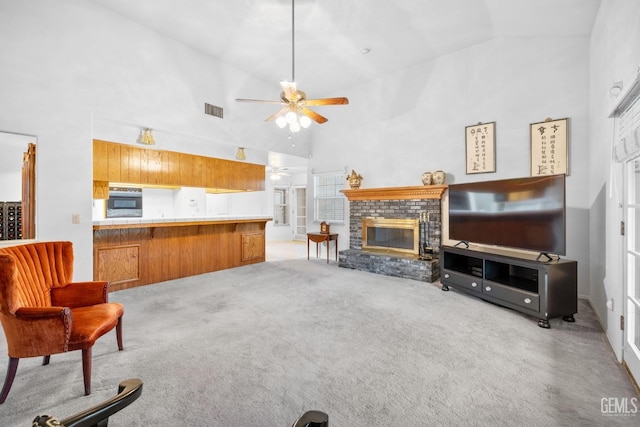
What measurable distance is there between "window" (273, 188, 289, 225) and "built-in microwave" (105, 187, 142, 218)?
194 inches

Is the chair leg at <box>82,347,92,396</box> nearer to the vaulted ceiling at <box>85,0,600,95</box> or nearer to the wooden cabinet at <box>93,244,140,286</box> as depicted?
the wooden cabinet at <box>93,244,140,286</box>

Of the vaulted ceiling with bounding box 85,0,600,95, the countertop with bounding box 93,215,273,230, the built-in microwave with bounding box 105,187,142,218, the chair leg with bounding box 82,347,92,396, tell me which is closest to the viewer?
the chair leg with bounding box 82,347,92,396

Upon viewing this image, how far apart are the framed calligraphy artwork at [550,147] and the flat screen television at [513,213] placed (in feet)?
3.24

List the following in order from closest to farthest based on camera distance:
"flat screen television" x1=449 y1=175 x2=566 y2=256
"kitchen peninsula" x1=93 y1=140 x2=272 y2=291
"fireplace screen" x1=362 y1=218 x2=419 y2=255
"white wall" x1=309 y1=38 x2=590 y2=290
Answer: "flat screen television" x1=449 y1=175 x2=566 y2=256, "white wall" x1=309 y1=38 x2=590 y2=290, "kitchen peninsula" x1=93 y1=140 x2=272 y2=291, "fireplace screen" x1=362 y1=218 x2=419 y2=255

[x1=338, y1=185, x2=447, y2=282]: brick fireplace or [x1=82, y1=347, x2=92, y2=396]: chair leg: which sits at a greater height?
[x1=338, y1=185, x2=447, y2=282]: brick fireplace

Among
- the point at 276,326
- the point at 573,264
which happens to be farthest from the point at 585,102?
the point at 276,326

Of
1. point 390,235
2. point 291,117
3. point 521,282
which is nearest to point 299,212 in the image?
point 390,235

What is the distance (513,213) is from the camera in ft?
11.4

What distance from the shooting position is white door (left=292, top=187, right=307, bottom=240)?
34.1ft

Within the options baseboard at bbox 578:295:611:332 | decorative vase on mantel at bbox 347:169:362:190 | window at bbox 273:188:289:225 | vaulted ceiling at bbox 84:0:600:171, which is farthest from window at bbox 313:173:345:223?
baseboard at bbox 578:295:611:332

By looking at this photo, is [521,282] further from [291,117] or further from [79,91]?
[79,91]

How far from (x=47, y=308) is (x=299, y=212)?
28.8ft

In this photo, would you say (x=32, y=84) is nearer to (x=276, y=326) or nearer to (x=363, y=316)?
(x=276, y=326)

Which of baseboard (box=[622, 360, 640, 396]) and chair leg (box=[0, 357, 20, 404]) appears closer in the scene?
chair leg (box=[0, 357, 20, 404])
